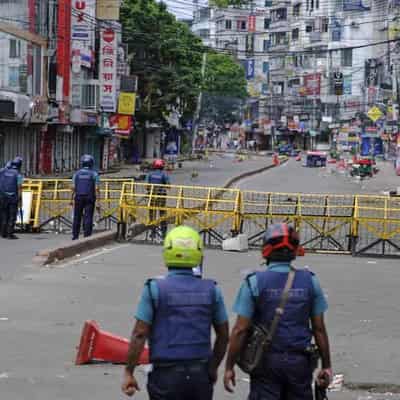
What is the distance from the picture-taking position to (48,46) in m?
54.8

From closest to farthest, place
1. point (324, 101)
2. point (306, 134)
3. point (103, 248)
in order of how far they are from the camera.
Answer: point (103, 248), point (324, 101), point (306, 134)

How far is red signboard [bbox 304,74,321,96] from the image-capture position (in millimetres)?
123312

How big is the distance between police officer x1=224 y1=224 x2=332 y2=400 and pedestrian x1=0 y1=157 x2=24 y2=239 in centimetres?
1584

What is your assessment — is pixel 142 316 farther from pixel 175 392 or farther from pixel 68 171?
pixel 68 171

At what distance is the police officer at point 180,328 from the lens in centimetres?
592

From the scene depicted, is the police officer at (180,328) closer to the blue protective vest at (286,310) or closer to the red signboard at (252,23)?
the blue protective vest at (286,310)

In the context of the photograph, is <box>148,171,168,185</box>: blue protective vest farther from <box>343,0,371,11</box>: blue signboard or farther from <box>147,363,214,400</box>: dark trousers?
<box>343,0,371,11</box>: blue signboard

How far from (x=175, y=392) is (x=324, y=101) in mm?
122878

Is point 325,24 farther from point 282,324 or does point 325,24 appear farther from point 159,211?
point 282,324

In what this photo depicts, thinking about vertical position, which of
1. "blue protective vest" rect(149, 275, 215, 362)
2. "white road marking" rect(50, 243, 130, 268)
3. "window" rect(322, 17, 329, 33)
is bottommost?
"white road marking" rect(50, 243, 130, 268)

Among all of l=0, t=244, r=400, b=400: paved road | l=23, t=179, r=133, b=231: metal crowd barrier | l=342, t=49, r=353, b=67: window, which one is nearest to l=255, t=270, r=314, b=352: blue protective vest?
l=0, t=244, r=400, b=400: paved road

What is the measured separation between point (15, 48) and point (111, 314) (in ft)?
125

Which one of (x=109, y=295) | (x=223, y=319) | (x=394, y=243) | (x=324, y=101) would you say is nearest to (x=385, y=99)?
(x=324, y=101)

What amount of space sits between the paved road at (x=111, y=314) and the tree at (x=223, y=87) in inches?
4253
